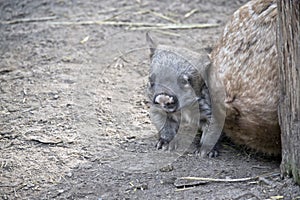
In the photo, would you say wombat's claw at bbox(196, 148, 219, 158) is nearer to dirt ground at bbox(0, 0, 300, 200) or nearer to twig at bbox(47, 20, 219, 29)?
dirt ground at bbox(0, 0, 300, 200)

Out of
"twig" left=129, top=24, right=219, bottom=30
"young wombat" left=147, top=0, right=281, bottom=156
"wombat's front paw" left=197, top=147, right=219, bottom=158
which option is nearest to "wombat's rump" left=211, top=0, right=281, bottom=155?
"young wombat" left=147, top=0, right=281, bottom=156

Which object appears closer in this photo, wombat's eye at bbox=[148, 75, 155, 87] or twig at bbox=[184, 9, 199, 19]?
wombat's eye at bbox=[148, 75, 155, 87]

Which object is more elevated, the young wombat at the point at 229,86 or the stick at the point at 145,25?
the stick at the point at 145,25

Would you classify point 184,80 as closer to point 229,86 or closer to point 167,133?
point 229,86

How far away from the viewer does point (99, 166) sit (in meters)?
5.31

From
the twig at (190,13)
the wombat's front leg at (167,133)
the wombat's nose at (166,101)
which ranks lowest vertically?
the wombat's front leg at (167,133)

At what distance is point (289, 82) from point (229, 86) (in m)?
0.67

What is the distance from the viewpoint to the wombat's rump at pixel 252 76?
4.92 meters

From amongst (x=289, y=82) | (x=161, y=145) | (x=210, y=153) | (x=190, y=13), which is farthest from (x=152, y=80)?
(x=190, y=13)

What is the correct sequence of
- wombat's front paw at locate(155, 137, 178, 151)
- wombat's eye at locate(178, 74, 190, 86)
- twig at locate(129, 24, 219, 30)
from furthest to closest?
twig at locate(129, 24, 219, 30)
wombat's front paw at locate(155, 137, 178, 151)
wombat's eye at locate(178, 74, 190, 86)

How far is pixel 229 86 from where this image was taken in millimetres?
5164

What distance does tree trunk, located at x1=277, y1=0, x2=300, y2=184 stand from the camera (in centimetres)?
442

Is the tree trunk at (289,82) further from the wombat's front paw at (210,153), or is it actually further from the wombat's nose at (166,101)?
the wombat's nose at (166,101)

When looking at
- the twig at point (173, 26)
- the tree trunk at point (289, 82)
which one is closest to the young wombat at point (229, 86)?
the tree trunk at point (289, 82)
